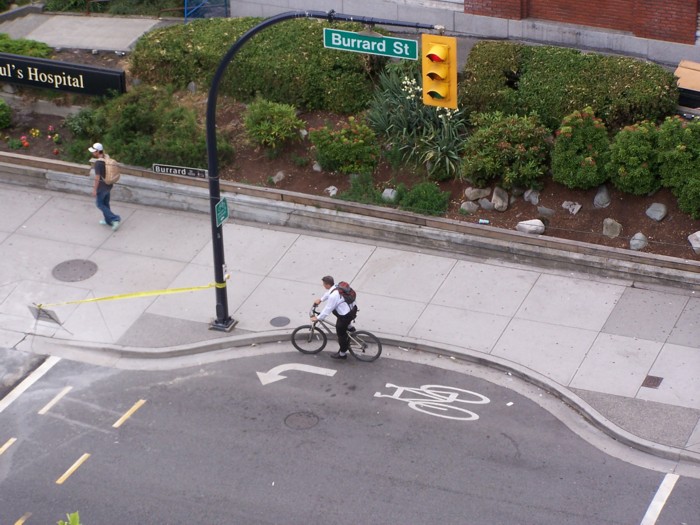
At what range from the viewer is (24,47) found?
23250 millimetres

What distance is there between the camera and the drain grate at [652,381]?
1481 cm

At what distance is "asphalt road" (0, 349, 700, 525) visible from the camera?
12.9 m

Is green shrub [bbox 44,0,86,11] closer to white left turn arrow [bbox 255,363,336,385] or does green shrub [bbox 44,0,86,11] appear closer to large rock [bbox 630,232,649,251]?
white left turn arrow [bbox 255,363,336,385]

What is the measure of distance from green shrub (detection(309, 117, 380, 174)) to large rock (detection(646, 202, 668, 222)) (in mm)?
4907

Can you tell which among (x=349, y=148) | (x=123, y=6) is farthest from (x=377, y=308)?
(x=123, y=6)

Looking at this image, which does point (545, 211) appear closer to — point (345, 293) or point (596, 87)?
point (596, 87)

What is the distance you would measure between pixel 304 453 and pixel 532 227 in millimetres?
6221

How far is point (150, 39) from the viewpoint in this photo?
879 inches

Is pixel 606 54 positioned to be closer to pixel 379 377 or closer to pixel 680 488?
pixel 379 377

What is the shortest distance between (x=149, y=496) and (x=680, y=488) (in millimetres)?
6406

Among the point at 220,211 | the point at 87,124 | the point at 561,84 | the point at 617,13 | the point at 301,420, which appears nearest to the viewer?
the point at 301,420

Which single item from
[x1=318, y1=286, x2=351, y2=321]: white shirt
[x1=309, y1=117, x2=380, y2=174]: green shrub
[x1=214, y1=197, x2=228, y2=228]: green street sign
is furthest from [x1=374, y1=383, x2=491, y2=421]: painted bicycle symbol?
[x1=309, y1=117, x2=380, y2=174]: green shrub

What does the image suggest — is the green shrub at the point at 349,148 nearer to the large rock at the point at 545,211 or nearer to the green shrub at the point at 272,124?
the green shrub at the point at 272,124

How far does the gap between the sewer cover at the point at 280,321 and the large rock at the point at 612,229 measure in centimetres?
542
